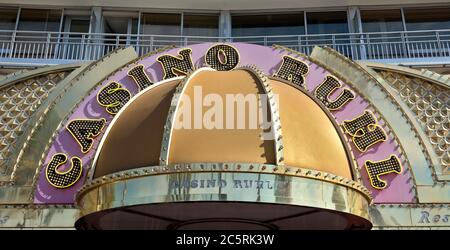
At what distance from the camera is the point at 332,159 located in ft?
25.9

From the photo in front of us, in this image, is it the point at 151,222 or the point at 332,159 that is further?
the point at 151,222

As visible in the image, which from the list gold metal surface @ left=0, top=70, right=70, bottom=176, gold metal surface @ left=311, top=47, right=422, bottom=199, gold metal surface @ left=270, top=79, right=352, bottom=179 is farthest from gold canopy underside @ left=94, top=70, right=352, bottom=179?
gold metal surface @ left=0, top=70, right=70, bottom=176

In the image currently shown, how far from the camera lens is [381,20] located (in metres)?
14.4

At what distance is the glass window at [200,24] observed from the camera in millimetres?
14508

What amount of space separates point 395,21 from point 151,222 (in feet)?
31.0

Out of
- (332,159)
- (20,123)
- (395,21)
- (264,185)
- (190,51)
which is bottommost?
(264,185)

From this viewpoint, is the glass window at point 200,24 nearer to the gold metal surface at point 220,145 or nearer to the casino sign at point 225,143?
the casino sign at point 225,143

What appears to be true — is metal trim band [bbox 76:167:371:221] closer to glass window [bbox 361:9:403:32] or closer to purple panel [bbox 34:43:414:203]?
purple panel [bbox 34:43:414:203]

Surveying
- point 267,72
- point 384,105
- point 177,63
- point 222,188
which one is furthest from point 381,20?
point 222,188

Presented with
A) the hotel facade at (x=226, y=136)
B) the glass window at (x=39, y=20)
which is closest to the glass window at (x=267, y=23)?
the hotel facade at (x=226, y=136)

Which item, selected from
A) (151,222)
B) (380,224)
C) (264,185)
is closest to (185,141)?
(264,185)

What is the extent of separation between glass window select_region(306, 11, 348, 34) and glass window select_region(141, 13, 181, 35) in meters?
3.94

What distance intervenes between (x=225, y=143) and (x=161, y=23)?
8.33 meters

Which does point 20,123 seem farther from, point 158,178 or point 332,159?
point 332,159
